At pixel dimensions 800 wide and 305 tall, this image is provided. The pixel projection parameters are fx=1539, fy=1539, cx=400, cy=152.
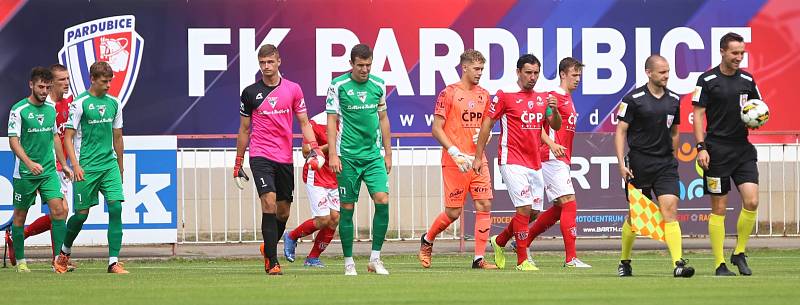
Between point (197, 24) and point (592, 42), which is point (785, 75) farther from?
point (197, 24)

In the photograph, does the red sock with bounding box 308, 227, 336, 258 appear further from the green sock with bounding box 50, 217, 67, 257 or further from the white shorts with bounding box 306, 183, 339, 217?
the green sock with bounding box 50, 217, 67, 257

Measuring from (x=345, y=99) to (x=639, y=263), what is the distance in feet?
14.7

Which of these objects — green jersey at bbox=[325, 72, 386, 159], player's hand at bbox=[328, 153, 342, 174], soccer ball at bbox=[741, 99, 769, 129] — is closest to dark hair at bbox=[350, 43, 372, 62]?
green jersey at bbox=[325, 72, 386, 159]

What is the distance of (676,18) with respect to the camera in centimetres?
2333

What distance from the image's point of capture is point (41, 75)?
15.1m

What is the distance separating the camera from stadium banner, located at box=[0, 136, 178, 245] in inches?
730

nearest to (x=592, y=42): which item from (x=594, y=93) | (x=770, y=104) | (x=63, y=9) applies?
(x=594, y=93)

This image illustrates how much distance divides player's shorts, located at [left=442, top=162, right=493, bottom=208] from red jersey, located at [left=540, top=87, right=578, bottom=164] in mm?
684

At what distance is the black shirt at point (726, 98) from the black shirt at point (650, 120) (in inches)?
14.1

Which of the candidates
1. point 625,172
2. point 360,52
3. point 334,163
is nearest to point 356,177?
point 334,163

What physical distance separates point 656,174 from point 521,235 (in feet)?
7.93

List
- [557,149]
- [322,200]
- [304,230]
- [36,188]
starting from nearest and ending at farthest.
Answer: [557,149] → [36,188] → [322,200] → [304,230]

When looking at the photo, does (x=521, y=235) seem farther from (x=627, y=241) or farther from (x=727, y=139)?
(x=727, y=139)

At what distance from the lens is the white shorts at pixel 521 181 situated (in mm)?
15109
